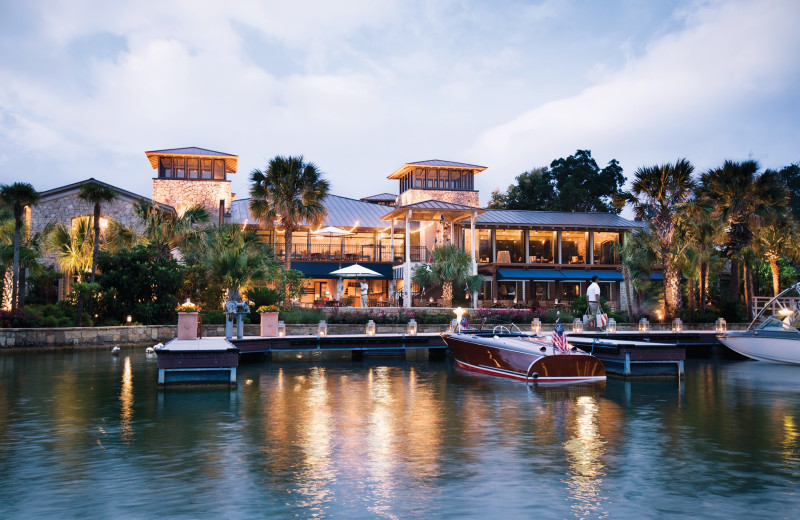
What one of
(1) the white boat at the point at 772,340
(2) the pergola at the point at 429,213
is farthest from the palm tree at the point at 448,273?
(1) the white boat at the point at 772,340

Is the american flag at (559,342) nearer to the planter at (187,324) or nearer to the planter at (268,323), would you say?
the planter at (268,323)

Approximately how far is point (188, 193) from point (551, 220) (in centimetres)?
2410

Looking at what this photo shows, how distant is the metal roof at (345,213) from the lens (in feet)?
152

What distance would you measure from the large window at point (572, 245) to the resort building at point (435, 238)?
0.07 metres

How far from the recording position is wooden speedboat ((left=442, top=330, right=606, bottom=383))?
17.6 m

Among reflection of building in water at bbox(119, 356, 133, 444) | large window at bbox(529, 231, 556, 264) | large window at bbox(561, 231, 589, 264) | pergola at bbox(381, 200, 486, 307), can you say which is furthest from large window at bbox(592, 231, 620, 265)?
reflection of building in water at bbox(119, 356, 133, 444)

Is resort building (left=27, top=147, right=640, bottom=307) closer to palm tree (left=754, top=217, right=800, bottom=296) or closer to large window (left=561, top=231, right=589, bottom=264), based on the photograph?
large window (left=561, top=231, right=589, bottom=264)

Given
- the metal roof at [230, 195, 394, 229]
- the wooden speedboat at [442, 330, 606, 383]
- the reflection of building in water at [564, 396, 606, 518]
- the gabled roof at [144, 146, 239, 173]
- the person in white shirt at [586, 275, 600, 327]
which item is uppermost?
the gabled roof at [144, 146, 239, 173]

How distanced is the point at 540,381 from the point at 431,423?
6.33 metres

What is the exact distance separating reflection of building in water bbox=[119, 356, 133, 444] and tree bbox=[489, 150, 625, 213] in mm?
52536

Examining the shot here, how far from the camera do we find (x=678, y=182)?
→ 31.2 metres

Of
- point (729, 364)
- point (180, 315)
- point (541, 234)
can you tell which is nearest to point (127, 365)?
point (180, 315)

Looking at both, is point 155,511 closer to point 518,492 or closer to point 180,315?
point 518,492

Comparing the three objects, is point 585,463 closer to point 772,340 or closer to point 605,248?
point 772,340
